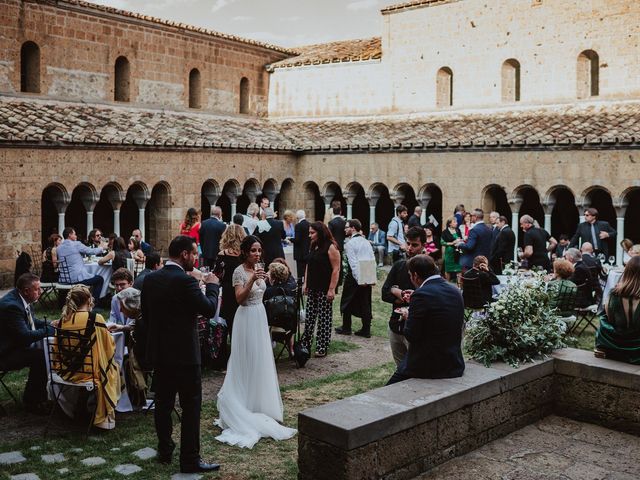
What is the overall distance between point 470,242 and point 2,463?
29.7 ft

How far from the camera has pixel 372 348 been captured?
10.4 m

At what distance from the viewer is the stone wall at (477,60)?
18906 mm

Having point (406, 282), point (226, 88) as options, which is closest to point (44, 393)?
point (406, 282)

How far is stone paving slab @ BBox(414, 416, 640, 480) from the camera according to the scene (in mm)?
5285

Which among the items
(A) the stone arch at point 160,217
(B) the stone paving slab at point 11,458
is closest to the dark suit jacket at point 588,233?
(A) the stone arch at point 160,217

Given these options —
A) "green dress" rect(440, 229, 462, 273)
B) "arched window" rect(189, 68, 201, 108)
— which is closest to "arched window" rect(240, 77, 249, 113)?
"arched window" rect(189, 68, 201, 108)

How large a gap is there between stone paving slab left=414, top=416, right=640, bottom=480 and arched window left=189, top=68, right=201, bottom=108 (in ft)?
60.2

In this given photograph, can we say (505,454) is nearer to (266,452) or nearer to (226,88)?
(266,452)

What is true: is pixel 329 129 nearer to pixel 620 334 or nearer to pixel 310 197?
pixel 310 197

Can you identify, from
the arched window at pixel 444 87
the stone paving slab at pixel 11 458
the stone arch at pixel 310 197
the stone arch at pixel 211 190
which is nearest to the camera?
the stone paving slab at pixel 11 458

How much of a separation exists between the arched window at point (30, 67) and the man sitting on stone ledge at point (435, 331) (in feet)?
51.7

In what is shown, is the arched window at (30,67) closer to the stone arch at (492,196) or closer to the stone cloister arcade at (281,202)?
the stone cloister arcade at (281,202)

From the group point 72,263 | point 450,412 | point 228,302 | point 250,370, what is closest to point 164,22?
point 72,263

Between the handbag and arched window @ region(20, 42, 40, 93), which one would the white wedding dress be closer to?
the handbag
